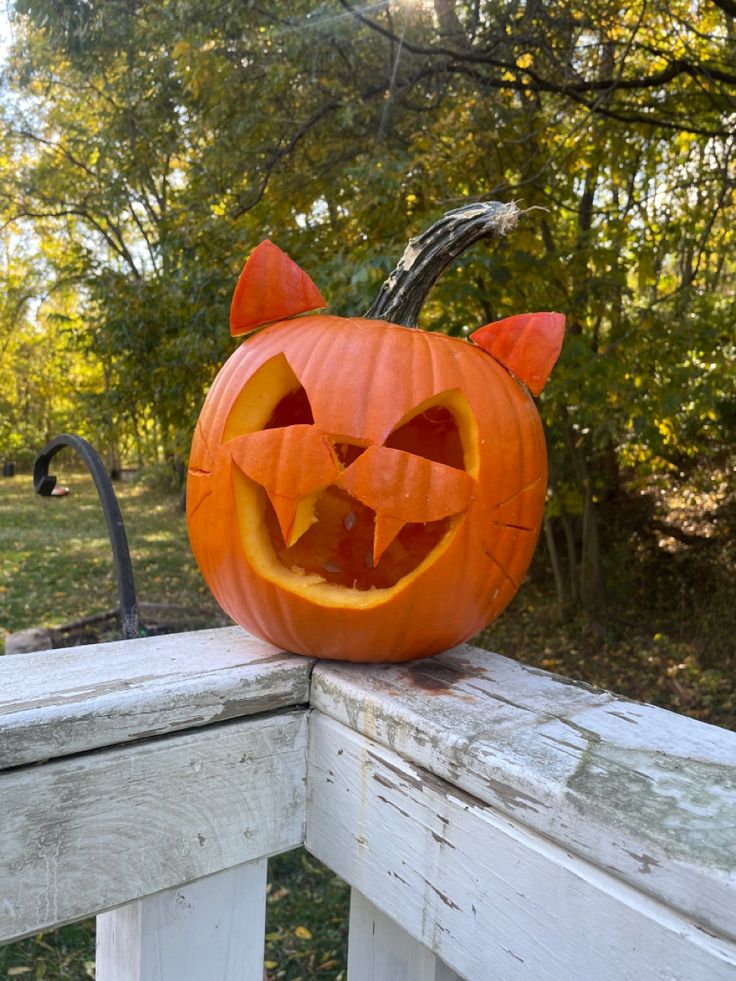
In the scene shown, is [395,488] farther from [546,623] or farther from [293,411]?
[546,623]

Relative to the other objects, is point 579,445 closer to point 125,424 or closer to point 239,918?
point 125,424

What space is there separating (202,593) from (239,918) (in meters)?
6.15

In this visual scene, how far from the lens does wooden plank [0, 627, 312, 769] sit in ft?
2.49

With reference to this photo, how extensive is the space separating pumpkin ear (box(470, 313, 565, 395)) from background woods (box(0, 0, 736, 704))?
2.10 meters

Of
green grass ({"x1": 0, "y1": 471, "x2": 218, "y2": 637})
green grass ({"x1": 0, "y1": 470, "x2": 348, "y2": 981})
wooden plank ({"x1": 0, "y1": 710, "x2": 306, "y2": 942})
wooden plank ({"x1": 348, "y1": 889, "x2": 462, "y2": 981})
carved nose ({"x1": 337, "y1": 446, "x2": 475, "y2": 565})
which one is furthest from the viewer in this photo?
green grass ({"x1": 0, "y1": 471, "x2": 218, "y2": 637})

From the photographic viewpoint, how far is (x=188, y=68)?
421 centimetres

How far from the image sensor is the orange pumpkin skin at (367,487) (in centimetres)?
102

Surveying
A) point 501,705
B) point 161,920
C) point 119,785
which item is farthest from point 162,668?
point 501,705

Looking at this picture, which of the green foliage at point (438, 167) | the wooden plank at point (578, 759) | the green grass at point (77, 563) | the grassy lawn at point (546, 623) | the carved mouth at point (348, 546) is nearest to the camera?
the wooden plank at point (578, 759)

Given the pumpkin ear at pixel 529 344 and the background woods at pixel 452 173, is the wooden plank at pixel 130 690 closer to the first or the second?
the pumpkin ear at pixel 529 344

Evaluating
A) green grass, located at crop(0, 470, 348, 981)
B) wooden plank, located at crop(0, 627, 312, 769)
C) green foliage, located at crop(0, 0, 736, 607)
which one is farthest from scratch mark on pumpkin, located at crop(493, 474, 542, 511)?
green foliage, located at crop(0, 0, 736, 607)

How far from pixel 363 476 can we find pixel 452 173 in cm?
343

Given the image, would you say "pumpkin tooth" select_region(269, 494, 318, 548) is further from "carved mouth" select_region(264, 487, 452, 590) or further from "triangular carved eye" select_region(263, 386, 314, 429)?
"triangular carved eye" select_region(263, 386, 314, 429)

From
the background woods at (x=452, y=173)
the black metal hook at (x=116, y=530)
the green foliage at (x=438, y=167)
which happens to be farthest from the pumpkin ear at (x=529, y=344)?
the background woods at (x=452, y=173)
